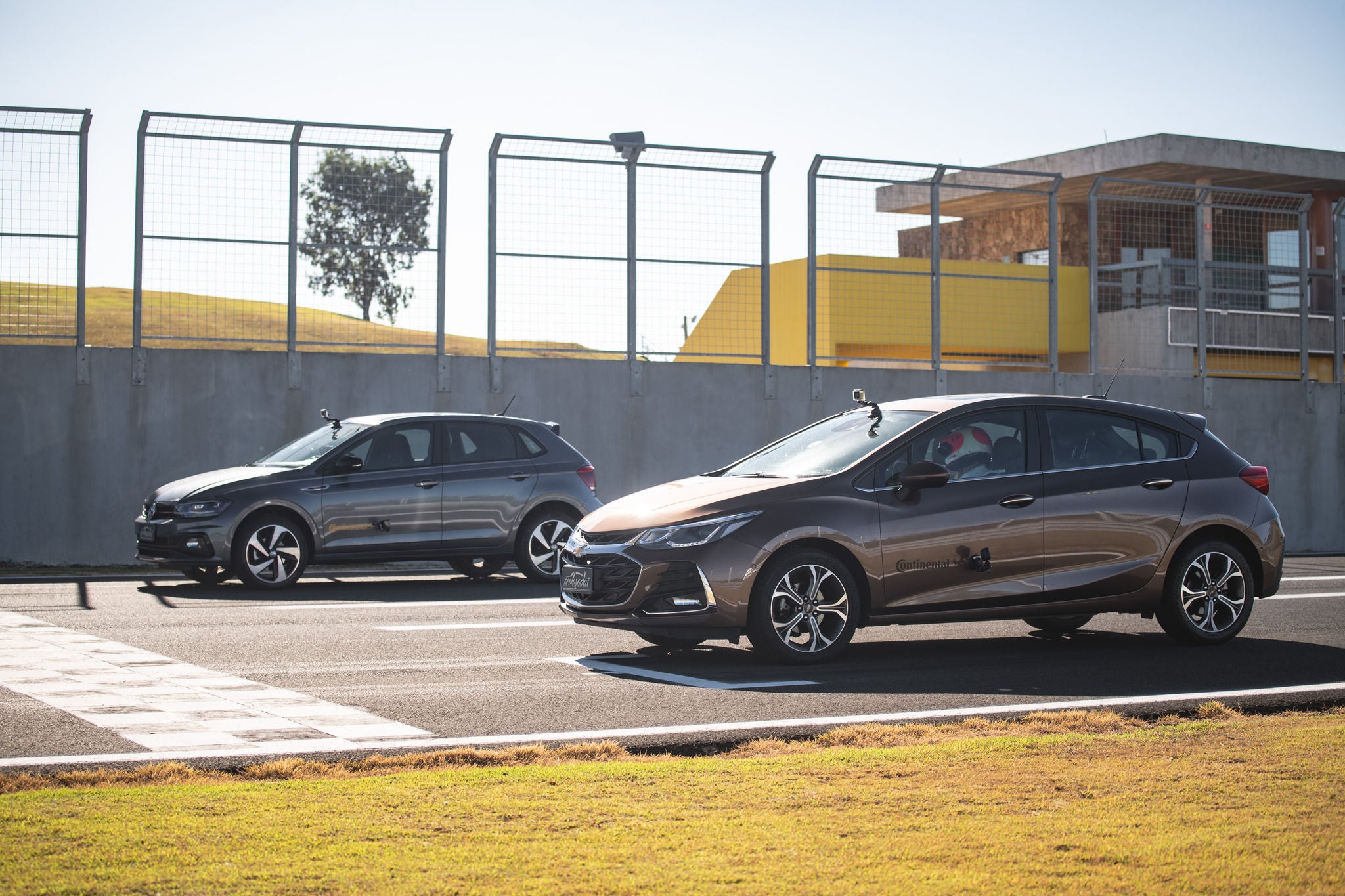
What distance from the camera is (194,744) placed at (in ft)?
19.8

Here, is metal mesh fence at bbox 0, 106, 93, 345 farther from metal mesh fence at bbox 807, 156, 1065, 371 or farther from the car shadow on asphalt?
the car shadow on asphalt

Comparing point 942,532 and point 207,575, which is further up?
point 942,532

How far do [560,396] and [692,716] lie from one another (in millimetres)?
12439

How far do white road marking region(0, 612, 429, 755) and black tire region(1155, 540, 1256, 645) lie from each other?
5.42m

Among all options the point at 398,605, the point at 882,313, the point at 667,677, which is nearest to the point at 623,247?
the point at 882,313

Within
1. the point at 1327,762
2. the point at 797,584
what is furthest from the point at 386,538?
the point at 1327,762

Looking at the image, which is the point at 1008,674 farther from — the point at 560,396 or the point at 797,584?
the point at 560,396

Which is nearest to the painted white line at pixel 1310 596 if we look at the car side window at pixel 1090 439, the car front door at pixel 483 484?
the car side window at pixel 1090 439

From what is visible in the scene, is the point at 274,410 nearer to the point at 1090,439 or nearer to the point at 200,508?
the point at 200,508

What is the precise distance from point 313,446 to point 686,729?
28.4ft

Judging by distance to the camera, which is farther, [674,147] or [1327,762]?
[674,147]

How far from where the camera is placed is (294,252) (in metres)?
17.4

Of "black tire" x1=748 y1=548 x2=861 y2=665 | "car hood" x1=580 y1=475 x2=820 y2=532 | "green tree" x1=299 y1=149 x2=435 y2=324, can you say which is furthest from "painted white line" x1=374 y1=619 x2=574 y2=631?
"green tree" x1=299 y1=149 x2=435 y2=324

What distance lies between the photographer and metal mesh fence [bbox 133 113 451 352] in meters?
17.1
